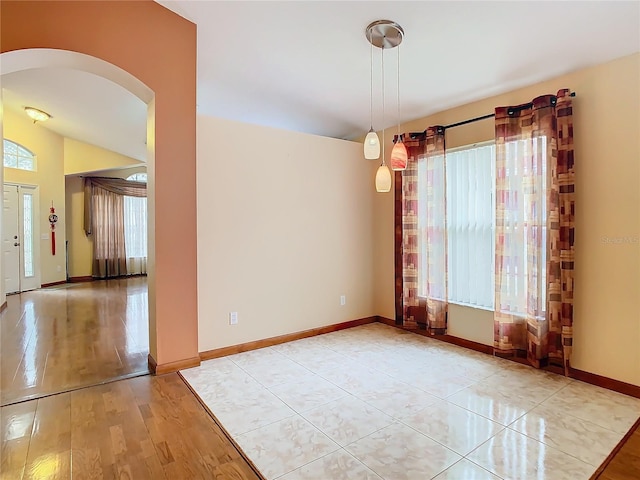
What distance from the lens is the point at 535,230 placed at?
2.97 metres

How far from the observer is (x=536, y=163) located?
2.96 m

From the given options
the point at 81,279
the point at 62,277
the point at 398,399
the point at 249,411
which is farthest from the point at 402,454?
the point at 81,279

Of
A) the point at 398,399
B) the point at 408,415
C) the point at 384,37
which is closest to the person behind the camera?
the point at 408,415

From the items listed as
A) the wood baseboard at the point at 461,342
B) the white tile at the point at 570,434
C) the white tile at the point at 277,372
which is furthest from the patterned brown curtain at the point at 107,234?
the white tile at the point at 570,434

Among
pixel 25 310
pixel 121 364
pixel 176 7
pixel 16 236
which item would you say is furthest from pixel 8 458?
pixel 16 236

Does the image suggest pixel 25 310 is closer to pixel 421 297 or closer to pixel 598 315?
pixel 421 297

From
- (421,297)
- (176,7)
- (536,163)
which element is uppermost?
(176,7)

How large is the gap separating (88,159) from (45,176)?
0.90 m

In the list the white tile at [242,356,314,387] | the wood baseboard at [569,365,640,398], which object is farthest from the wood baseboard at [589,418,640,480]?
the white tile at [242,356,314,387]

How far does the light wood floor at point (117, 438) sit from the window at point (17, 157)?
6198mm

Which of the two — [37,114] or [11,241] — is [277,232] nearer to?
[37,114]

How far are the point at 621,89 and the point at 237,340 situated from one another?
3920 mm

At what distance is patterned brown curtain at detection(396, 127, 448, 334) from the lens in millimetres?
3771

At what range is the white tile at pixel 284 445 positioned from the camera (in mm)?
1842
